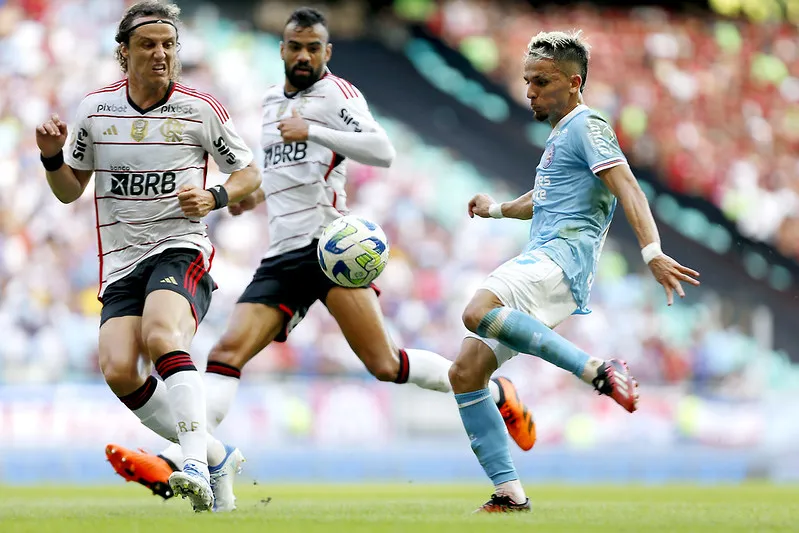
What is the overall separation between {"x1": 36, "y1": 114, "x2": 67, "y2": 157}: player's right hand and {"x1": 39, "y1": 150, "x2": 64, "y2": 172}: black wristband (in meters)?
0.03

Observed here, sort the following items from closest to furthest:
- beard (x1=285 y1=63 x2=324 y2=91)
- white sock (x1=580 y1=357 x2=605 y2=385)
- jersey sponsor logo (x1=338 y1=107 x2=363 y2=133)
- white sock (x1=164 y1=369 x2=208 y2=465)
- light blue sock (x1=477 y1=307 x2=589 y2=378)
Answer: white sock (x1=580 y1=357 x2=605 y2=385), light blue sock (x1=477 y1=307 x2=589 y2=378), white sock (x1=164 y1=369 x2=208 y2=465), jersey sponsor logo (x1=338 y1=107 x2=363 y2=133), beard (x1=285 y1=63 x2=324 y2=91)

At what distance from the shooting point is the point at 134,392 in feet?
21.0

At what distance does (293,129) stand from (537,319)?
181 cm

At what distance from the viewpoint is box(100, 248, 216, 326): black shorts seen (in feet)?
20.7

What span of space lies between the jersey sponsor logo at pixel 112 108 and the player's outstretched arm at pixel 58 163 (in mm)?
211

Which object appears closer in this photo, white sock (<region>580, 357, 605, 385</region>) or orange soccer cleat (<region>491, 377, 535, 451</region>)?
white sock (<region>580, 357, 605, 385</region>)

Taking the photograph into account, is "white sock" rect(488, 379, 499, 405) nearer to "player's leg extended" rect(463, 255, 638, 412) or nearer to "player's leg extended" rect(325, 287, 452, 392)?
"player's leg extended" rect(325, 287, 452, 392)

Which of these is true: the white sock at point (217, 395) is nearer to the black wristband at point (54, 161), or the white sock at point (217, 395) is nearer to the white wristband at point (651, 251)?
the black wristband at point (54, 161)

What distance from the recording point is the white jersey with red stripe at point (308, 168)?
7.55 m

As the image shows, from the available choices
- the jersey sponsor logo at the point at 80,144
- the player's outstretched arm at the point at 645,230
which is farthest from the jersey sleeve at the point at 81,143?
the player's outstretched arm at the point at 645,230

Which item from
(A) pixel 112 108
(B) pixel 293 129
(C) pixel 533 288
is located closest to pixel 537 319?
(C) pixel 533 288

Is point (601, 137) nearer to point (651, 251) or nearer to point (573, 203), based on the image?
point (573, 203)

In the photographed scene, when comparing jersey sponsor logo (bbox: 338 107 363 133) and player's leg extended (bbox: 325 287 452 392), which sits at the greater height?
jersey sponsor logo (bbox: 338 107 363 133)

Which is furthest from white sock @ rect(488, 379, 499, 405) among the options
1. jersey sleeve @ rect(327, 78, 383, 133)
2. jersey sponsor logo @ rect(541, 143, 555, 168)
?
jersey sleeve @ rect(327, 78, 383, 133)
